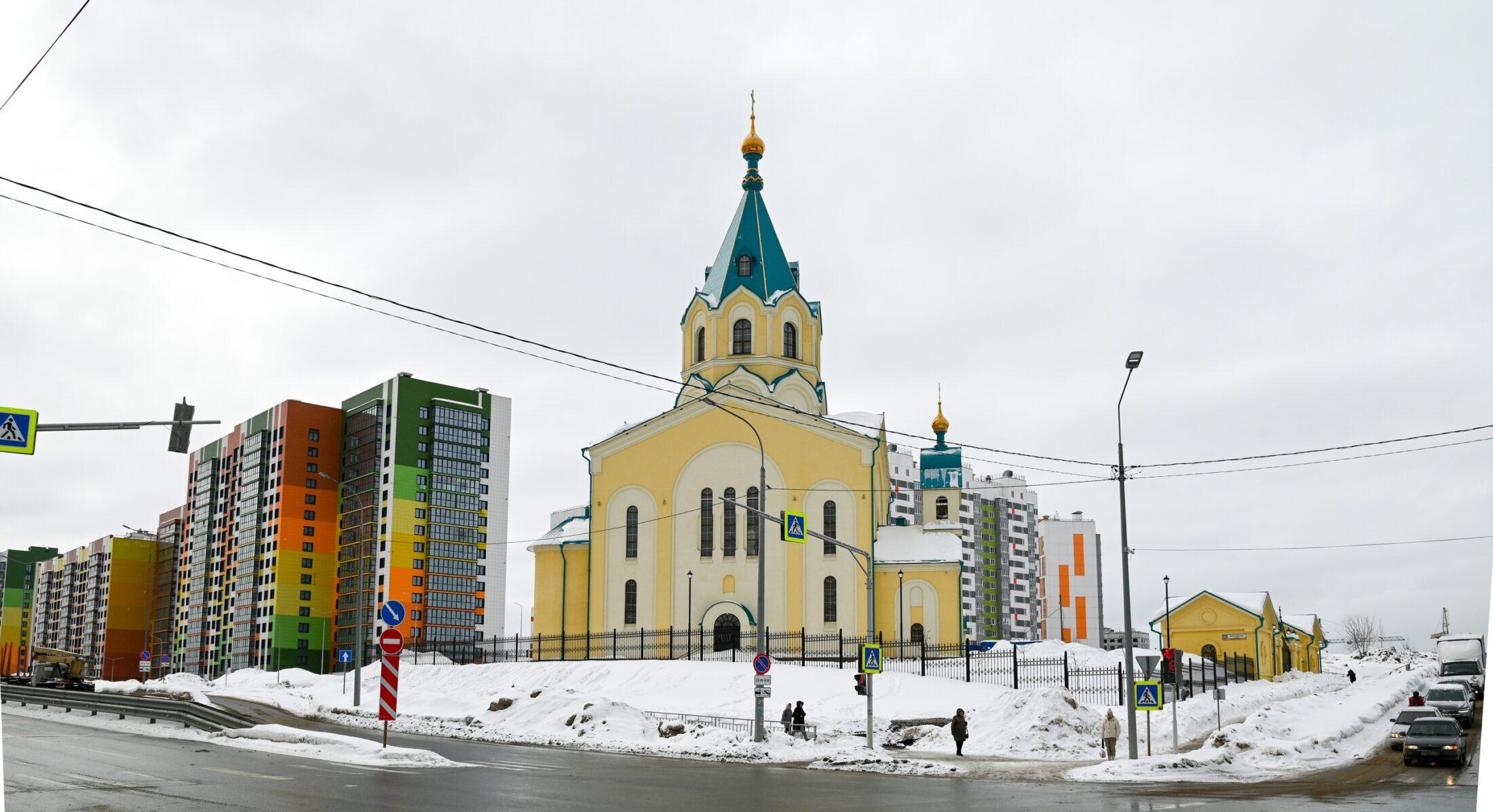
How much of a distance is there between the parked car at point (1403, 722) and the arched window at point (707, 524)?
91.3 feet

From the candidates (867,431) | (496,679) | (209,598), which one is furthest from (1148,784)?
(209,598)

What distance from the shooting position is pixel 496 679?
4438 cm

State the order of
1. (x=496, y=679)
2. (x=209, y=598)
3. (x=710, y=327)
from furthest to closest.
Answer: (x=209, y=598) < (x=710, y=327) < (x=496, y=679)

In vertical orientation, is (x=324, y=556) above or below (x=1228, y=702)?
above

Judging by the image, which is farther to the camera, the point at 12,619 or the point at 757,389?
the point at 12,619

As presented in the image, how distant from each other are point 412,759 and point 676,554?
31950mm

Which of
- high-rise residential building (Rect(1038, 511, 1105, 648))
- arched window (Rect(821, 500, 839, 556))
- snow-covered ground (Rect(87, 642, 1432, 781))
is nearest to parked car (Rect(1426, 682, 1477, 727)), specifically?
snow-covered ground (Rect(87, 642, 1432, 781))

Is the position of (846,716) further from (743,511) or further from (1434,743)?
(743,511)

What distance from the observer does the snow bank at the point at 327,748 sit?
20969 millimetres

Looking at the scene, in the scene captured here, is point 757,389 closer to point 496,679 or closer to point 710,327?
point 710,327

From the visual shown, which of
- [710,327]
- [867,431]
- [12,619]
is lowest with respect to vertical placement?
[12,619]

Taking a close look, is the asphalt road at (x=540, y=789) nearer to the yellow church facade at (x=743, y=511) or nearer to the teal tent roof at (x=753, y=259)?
the yellow church facade at (x=743, y=511)

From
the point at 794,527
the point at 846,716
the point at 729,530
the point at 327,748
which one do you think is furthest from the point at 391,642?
the point at 729,530

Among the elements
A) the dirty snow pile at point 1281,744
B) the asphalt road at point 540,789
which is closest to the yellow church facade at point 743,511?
the dirty snow pile at point 1281,744
